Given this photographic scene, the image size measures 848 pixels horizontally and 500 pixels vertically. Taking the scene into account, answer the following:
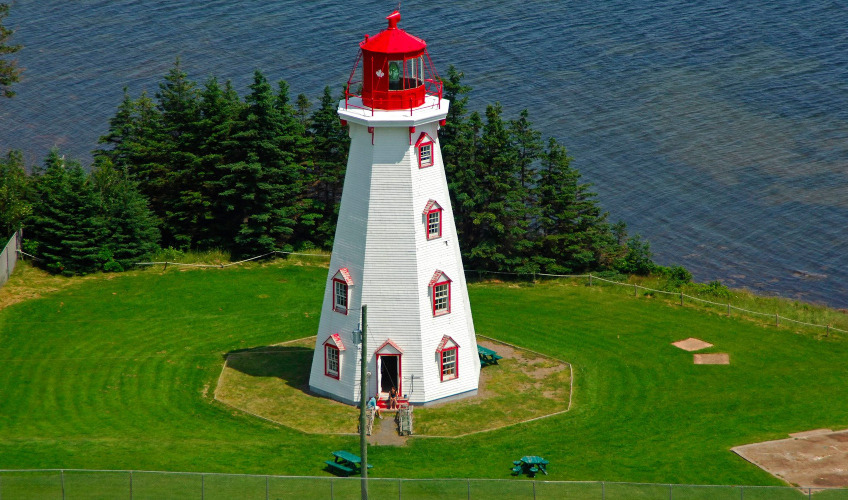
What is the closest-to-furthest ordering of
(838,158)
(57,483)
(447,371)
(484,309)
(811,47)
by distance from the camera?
(57,483), (447,371), (484,309), (838,158), (811,47)

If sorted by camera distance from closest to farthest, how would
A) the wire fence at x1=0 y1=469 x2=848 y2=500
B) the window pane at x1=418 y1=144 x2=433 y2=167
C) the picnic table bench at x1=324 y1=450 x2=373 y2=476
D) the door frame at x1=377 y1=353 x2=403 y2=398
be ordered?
the wire fence at x1=0 y1=469 x2=848 y2=500 → the picnic table bench at x1=324 y1=450 x2=373 y2=476 → the window pane at x1=418 y1=144 x2=433 y2=167 → the door frame at x1=377 y1=353 x2=403 y2=398

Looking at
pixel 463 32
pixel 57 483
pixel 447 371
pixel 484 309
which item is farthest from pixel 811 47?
pixel 57 483

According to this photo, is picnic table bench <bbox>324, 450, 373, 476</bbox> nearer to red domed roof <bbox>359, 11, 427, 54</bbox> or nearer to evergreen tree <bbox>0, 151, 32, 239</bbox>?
red domed roof <bbox>359, 11, 427, 54</bbox>

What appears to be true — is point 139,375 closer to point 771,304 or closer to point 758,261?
point 771,304

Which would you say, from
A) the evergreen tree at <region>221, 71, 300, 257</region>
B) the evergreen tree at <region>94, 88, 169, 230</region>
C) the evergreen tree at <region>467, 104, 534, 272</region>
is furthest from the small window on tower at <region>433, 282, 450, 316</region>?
the evergreen tree at <region>94, 88, 169, 230</region>

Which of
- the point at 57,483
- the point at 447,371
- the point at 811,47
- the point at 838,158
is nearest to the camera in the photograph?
the point at 57,483

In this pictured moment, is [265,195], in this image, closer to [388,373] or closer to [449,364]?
[388,373]

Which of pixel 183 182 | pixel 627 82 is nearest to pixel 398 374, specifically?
pixel 183 182
